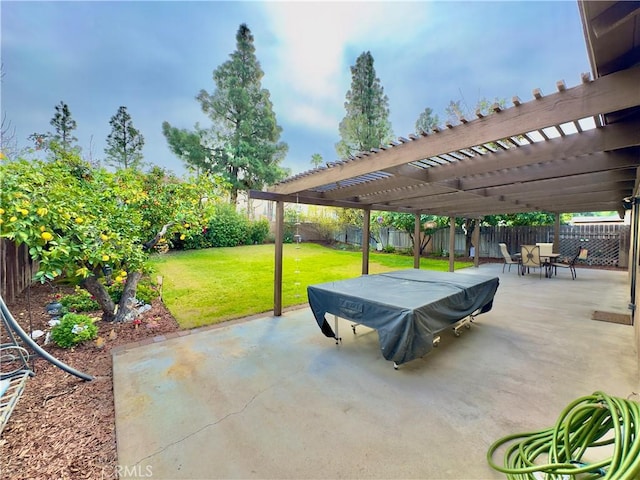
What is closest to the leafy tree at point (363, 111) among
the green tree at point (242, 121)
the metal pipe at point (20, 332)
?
the green tree at point (242, 121)

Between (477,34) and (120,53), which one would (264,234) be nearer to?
(120,53)

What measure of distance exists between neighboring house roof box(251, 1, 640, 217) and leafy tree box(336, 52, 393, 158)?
43.8ft

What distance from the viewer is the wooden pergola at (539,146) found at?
5.06 ft

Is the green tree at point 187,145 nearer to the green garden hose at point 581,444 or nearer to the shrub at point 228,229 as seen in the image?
the shrub at point 228,229

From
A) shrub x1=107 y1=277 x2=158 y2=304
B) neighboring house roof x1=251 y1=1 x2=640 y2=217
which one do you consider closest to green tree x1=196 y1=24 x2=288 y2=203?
shrub x1=107 y1=277 x2=158 y2=304

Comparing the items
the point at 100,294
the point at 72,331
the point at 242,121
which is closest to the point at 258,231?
the point at 242,121

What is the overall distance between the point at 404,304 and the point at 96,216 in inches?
159

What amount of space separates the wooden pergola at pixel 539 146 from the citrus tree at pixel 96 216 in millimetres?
1500

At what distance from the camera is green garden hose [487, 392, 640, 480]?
3.70 feet

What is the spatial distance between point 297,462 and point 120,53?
13453 millimetres

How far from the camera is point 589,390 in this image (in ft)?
8.04

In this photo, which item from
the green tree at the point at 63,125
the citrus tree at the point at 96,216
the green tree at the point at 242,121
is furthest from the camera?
the green tree at the point at 242,121

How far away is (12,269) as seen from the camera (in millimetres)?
4738

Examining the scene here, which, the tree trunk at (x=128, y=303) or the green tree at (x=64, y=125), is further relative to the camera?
the green tree at (x=64, y=125)
